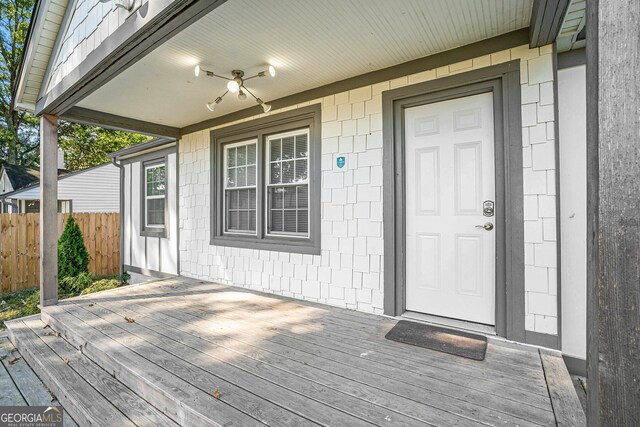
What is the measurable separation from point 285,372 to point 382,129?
2333mm

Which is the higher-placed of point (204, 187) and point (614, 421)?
point (204, 187)

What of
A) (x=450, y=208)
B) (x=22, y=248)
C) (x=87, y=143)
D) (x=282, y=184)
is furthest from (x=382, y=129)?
(x=87, y=143)

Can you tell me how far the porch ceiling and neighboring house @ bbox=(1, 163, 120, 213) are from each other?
9.26 metres

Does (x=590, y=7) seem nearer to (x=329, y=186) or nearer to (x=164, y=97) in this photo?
(x=329, y=186)

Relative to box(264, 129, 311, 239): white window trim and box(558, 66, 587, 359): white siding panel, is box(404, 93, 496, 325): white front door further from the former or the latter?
box(264, 129, 311, 239): white window trim

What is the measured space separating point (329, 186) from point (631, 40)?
279 centimetres

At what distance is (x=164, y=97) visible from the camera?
12.3 feet

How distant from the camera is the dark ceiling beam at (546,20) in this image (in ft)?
6.25

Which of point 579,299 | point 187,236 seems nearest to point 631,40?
point 579,299

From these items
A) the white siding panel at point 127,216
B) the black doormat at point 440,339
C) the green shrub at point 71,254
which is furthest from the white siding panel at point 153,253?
the black doormat at point 440,339

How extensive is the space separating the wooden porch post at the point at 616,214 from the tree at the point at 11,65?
53.7 ft

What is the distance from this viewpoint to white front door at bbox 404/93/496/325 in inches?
103

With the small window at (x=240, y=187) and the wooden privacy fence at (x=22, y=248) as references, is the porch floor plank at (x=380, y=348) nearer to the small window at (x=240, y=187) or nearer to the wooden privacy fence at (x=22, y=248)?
the small window at (x=240, y=187)

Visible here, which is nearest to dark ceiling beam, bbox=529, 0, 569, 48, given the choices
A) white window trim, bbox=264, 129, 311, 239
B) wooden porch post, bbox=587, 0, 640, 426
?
wooden porch post, bbox=587, 0, 640, 426
